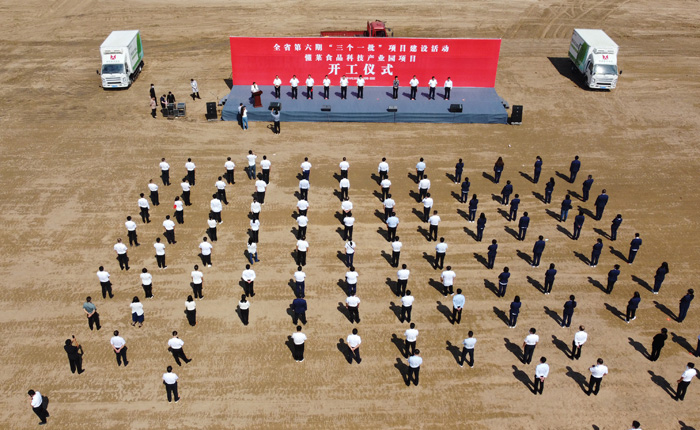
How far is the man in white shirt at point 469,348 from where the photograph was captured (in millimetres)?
17734

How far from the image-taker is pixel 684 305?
19.8 metres

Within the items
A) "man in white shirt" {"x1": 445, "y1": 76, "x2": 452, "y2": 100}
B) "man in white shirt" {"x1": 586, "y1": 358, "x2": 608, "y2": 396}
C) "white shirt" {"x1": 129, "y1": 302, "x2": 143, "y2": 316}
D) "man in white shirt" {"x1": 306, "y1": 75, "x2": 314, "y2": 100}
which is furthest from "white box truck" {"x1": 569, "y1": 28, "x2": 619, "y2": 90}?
"white shirt" {"x1": 129, "y1": 302, "x2": 143, "y2": 316}

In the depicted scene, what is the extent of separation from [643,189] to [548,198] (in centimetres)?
506

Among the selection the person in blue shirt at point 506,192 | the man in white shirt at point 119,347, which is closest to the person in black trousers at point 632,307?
the person in blue shirt at point 506,192

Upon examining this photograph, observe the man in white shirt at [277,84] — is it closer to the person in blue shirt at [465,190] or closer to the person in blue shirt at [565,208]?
the person in blue shirt at [465,190]

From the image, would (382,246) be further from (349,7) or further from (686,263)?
A: (349,7)

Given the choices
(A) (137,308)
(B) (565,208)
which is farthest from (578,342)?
(A) (137,308)

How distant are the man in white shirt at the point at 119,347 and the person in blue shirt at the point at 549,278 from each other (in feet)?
45.2

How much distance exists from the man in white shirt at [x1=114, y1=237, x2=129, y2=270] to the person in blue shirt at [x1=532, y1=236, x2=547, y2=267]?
578 inches

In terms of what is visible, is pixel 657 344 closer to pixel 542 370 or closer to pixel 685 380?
pixel 685 380

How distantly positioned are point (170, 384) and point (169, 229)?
761cm

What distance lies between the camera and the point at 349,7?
50.0 m

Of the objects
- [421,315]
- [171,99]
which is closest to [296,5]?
[171,99]

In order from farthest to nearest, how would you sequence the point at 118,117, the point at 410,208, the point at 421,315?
the point at 118,117 < the point at 410,208 < the point at 421,315
